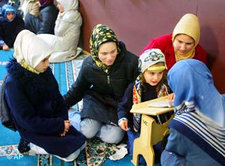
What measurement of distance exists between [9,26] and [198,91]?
3.36m

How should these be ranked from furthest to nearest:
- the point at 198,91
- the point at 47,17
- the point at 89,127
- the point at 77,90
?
the point at 47,17 → the point at 77,90 → the point at 89,127 → the point at 198,91

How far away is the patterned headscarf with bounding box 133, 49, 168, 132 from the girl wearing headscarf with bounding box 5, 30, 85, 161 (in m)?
0.40

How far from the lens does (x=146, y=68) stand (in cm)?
152

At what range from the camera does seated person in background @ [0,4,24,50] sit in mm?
3734

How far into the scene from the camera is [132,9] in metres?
2.47

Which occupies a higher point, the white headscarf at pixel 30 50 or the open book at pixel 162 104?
the white headscarf at pixel 30 50

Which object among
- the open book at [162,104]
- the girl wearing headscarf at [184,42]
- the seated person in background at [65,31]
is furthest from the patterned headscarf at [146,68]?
the seated person in background at [65,31]

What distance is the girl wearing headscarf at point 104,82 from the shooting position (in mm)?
1741

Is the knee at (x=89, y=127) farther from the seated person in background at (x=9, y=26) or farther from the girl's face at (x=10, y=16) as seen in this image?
the girl's face at (x=10, y=16)

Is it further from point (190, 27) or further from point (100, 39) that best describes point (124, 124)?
point (190, 27)

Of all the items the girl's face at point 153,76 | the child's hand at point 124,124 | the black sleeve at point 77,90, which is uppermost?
the girl's face at point 153,76

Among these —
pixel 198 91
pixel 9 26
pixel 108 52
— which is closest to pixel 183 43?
pixel 108 52

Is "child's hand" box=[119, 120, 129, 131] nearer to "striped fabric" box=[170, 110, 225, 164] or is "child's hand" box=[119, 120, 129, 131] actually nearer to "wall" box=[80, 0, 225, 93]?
"striped fabric" box=[170, 110, 225, 164]

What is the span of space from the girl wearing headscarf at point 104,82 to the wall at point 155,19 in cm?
53
